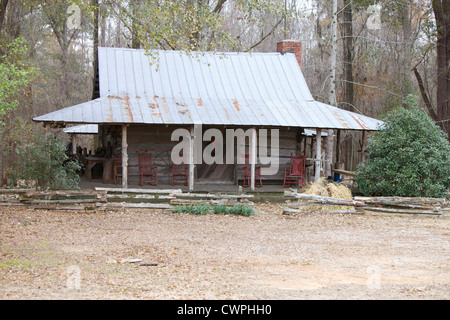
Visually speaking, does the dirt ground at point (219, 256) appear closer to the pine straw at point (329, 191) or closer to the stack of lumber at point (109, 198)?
the stack of lumber at point (109, 198)

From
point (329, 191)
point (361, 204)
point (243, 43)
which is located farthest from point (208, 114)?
point (361, 204)

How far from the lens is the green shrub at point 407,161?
52.4ft

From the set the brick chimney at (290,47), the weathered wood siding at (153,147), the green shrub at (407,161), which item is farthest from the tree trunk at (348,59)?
the weathered wood siding at (153,147)

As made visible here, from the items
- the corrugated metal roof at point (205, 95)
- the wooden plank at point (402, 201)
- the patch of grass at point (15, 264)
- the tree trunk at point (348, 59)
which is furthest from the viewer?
the tree trunk at point (348, 59)

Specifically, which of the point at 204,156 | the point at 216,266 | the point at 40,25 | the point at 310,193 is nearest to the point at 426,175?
the point at 310,193

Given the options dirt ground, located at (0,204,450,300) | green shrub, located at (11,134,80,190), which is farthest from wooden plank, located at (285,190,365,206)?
green shrub, located at (11,134,80,190)

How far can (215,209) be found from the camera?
14914mm

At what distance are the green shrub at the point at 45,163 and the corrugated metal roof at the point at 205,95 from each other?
832mm

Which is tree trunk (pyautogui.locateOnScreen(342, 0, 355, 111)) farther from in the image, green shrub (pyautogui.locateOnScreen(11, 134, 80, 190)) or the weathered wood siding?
green shrub (pyautogui.locateOnScreen(11, 134, 80, 190))

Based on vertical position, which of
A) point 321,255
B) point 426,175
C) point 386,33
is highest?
point 386,33

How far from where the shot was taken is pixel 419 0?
3216 cm
